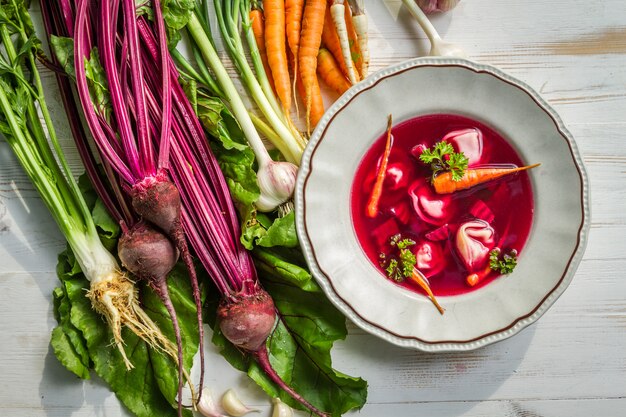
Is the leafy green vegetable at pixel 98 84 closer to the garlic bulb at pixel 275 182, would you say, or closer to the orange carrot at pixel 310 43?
the garlic bulb at pixel 275 182

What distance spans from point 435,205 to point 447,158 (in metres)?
0.17

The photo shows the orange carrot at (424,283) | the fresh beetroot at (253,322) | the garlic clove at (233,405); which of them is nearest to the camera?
the fresh beetroot at (253,322)

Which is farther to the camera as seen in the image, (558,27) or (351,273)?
(558,27)

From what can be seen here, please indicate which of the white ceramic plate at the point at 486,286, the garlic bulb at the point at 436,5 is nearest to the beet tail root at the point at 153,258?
the white ceramic plate at the point at 486,286

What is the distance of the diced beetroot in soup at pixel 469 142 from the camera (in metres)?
1.95

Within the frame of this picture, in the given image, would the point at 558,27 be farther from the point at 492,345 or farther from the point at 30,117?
→ the point at 30,117

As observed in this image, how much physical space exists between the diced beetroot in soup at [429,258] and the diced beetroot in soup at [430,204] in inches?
3.4

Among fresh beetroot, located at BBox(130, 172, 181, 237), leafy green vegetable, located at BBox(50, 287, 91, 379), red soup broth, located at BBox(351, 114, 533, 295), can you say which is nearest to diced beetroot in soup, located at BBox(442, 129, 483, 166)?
red soup broth, located at BBox(351, 114, 533, 295)

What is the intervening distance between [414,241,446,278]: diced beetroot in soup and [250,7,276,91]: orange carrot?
31.6 inches

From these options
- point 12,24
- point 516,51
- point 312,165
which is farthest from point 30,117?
point 516,51

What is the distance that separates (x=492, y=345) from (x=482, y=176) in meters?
0.65

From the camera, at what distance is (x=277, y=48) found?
78.9 inches

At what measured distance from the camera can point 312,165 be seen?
1.86 metres

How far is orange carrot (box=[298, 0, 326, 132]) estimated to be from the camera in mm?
1994
